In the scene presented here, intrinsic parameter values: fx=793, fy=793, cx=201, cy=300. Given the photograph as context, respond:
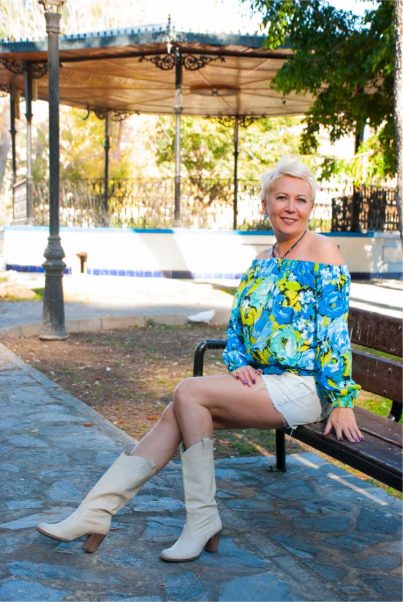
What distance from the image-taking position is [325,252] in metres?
3.19

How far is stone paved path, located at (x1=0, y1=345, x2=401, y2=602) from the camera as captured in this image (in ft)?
9.37

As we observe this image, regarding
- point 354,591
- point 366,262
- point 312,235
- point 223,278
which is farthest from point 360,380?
point 366,262

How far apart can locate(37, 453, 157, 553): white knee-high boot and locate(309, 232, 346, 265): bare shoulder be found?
41.9 inches

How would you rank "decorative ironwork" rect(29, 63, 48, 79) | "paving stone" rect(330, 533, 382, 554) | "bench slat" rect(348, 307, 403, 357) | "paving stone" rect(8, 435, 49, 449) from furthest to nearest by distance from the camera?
"decorative ironwork" rect(29, 63, 48, 79) → "paving stone" rect(8, 435, 49, 449) → "bench slat" rect(348, 307, 403, 357) → "paving stone" rect(330, 533, 382, 554)

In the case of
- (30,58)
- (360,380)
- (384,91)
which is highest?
(30,58)

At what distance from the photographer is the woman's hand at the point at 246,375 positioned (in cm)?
316

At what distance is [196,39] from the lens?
15.3 m

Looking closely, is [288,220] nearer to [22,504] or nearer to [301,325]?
[301,325]

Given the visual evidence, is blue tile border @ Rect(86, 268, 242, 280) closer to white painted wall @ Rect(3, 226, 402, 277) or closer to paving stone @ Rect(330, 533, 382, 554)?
white painted wall @ Rect(3, 226, 402, 277)

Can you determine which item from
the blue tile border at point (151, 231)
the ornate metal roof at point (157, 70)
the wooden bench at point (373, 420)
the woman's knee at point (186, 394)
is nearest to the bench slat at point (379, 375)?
the wooden bench at point (373, 420)

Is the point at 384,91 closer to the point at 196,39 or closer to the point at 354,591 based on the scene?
the point at 196,39

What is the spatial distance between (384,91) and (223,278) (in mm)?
6436

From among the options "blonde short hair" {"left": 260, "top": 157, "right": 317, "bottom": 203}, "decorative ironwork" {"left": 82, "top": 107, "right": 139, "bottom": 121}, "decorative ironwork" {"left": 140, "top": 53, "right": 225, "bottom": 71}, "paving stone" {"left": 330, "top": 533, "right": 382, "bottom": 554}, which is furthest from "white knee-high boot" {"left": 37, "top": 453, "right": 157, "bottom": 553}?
"decorative ironwork" {"left": 82, "top": 107, "right": 139, "bottom": 121}

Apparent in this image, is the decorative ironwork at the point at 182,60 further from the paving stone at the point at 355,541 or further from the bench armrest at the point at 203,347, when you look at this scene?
the paving stone at the point at 355,541
